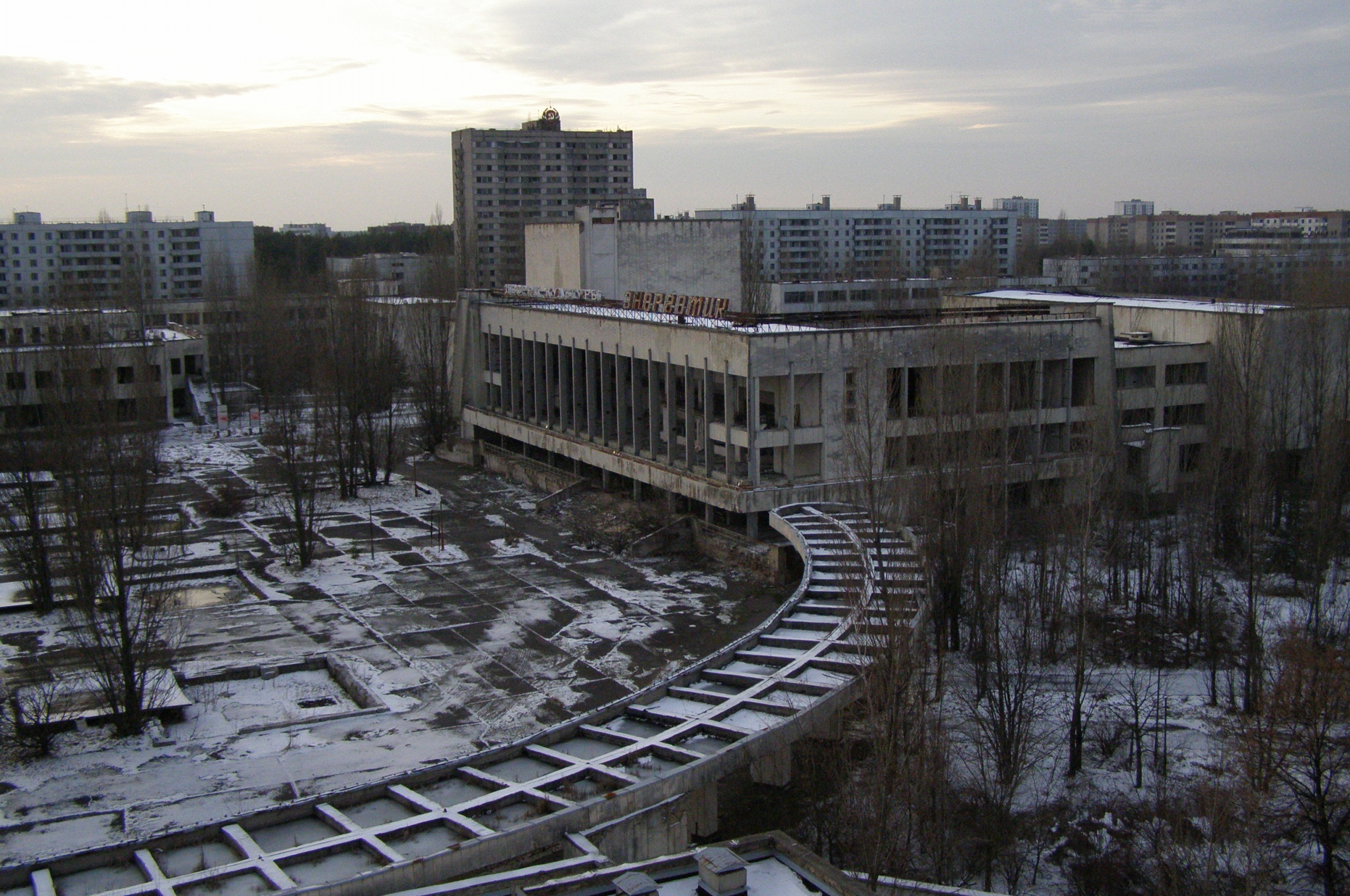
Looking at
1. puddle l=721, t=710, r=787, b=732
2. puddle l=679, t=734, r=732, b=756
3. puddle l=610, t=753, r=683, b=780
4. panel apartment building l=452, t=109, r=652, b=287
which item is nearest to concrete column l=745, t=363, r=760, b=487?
puddle l=721, t=710, r=787, b=732

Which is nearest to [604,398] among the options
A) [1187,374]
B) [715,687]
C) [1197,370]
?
[1187,374]

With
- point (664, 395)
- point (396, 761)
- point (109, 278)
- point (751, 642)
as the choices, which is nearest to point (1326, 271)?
point (664, 395)

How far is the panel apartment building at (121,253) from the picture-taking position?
104 m

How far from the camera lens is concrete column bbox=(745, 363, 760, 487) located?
120 ft

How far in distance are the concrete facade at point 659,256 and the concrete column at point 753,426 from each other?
2015cm

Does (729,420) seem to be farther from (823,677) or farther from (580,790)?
(580,790)

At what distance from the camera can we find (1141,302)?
51469 millimetres

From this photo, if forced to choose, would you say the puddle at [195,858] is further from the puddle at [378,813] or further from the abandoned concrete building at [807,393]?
the abandoned concrete building at [807,393]

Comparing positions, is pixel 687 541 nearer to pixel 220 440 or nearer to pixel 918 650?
pixel 918 650

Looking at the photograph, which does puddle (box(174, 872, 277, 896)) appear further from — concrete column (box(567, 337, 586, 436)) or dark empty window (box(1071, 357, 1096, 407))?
concrete column (box(567, 337, 586, 436))

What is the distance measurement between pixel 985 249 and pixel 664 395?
7545cm

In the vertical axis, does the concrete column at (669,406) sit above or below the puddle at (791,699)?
above

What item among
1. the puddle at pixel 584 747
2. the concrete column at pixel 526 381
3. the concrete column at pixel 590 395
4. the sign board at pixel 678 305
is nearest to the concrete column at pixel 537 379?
the concrete column at pixel 526 381

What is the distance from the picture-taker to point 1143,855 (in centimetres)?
1931
